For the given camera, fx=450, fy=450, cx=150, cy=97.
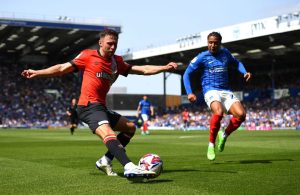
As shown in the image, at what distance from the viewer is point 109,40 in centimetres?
601

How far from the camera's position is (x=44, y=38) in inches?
2124

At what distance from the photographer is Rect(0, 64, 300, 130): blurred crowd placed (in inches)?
1727

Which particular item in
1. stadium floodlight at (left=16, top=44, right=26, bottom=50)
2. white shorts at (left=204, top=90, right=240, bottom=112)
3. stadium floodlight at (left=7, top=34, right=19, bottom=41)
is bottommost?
white shorts at (left=204, top=90, right=240, bottom=112)

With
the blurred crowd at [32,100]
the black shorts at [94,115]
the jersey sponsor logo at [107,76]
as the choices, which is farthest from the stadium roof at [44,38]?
the black shorts at [94,115]

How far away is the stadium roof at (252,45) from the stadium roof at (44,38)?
6.00 m

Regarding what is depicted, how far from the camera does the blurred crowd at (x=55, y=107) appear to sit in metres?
43.9

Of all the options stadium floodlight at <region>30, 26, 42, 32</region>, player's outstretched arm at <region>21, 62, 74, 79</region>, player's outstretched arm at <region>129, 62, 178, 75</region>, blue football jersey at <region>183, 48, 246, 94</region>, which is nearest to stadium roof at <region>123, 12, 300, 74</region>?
stadium floodlight at <region>30, 26, 42, 32</region>

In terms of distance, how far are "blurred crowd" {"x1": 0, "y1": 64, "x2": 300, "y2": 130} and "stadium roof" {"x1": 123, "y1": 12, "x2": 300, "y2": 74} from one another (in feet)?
17.1

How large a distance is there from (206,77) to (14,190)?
486cm

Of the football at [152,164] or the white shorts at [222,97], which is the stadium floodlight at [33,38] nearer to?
the white shorts at [222,97]

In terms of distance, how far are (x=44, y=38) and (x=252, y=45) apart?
81.0ft

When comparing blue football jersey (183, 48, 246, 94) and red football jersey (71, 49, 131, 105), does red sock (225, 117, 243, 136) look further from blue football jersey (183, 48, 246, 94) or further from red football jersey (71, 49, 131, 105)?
red football jersey (71, 49, 131, 105)

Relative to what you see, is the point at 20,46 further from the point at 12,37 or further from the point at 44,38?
the point at 44,38

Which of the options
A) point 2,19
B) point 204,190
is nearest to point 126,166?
point 204,190
